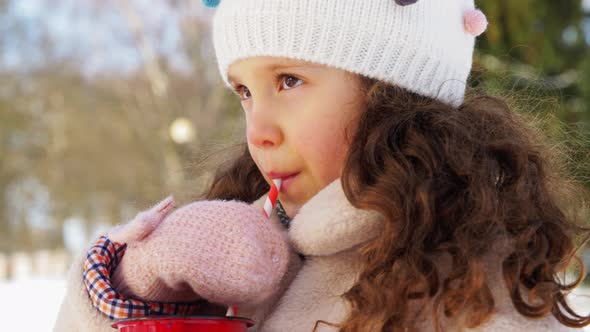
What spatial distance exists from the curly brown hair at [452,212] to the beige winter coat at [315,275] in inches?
1.5

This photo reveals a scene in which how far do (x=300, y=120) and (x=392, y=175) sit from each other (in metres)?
0.23

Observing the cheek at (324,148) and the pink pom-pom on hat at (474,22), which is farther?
the pink pom-pom on hat at (474,22)

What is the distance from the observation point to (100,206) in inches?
656

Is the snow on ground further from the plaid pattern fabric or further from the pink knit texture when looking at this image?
the pink knit texture

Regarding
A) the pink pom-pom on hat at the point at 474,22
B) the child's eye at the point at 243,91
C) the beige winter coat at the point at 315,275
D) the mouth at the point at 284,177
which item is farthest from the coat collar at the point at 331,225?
the pink pom-pom on hat at the point at 474,22

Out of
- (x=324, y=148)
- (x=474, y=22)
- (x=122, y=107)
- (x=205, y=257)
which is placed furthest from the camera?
(x=122, y=107)

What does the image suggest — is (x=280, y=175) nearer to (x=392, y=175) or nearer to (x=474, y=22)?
(x=392, y=175)

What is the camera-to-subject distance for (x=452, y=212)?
1361 millimetres

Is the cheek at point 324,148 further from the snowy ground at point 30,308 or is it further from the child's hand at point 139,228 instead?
the snowy ground at point 30,308

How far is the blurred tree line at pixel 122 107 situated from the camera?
273 inches

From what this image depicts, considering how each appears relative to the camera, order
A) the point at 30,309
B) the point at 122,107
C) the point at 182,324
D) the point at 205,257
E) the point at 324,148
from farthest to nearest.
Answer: the point at 122,107, the point at 30,309, the point at 324,148, the point at 205,257, the point at 182,324

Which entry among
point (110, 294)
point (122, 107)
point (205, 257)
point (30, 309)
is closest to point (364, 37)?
point (205, 257)

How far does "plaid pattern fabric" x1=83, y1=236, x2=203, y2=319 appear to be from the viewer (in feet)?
4.35

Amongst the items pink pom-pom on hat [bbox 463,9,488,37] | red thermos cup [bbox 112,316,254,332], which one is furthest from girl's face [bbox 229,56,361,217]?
red thermos cup [bbox 112,316,254,332]
